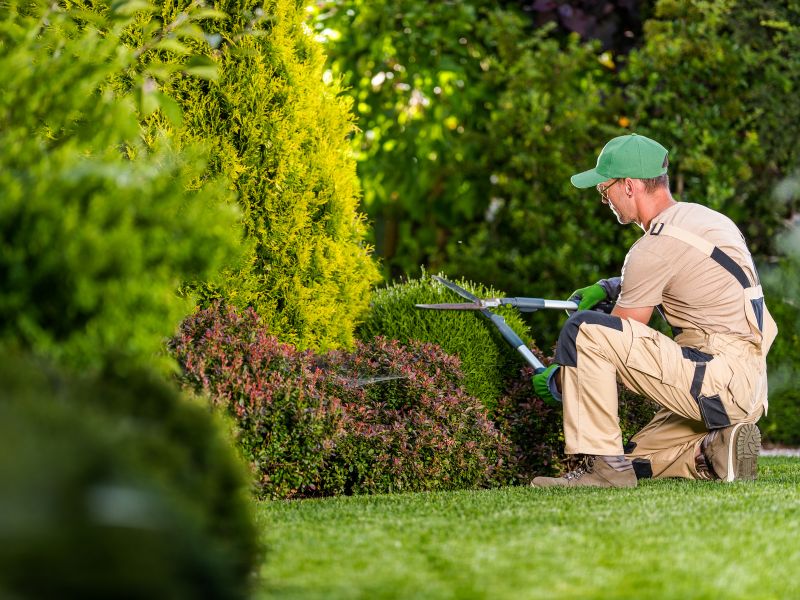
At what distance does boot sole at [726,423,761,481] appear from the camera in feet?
16.8

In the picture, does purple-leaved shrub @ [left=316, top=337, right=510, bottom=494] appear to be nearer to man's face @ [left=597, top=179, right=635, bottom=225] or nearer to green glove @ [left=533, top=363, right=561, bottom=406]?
green glove @ [left=533, top=363, right=561, bottom=406]

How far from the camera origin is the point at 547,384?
5320mm

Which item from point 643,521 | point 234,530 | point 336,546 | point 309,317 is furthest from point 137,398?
point 309,317

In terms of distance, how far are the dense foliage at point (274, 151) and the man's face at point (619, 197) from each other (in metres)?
1.45

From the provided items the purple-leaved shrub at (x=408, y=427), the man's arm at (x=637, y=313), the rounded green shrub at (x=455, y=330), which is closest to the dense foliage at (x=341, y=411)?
the purple-leaved shrub at (x=408, y=427)

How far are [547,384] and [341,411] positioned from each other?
114 centimetres

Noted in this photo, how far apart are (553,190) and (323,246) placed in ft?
10.6

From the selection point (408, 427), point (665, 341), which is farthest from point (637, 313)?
point (408, 427)

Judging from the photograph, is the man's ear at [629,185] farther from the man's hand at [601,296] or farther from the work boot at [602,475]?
the work boot at [602,475]

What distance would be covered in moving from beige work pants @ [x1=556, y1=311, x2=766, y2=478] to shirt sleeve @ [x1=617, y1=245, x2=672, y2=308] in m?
0.13

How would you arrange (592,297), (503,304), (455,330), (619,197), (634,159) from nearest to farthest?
1. (634,159)
2. (619,197)
3. (592,297)
4. (455,330)
5. (503,304)

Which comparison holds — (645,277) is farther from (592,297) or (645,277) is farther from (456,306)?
(456,306)

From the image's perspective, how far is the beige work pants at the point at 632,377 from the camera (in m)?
4.98

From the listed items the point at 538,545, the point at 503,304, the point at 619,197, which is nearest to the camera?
the point at 538,545
